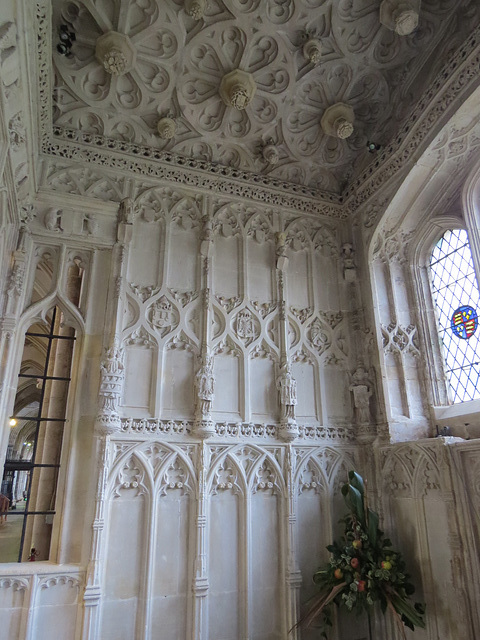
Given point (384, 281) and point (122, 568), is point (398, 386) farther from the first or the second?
point (122, 568)

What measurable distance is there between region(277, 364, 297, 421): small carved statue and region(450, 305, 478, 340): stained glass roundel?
2117 millimetres

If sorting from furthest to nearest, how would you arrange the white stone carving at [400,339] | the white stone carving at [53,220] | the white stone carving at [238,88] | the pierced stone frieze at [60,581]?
the white stone carving at [400,339], the white stone carving at [238,88], the white stone carving at [53,220], the pierced stone frieze at [60,581]

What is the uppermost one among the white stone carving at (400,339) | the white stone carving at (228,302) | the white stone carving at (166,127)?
the white stone carving at (166,127)

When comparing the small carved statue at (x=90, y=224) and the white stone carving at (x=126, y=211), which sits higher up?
the white stone carving at (x=126, y=211)

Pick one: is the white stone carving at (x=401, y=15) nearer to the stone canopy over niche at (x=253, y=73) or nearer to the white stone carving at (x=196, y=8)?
the stone canopy over niche at (x=253, y=73)

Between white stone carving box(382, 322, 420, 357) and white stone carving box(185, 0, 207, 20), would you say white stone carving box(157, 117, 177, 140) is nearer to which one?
white stone carving box(185, 0, 207, 20)

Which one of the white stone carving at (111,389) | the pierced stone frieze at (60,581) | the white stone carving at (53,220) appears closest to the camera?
the pierced stone frieze at (60,581)

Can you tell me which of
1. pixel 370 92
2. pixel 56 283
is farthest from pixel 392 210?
pixel 56 283

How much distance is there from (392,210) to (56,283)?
4443 millimetres

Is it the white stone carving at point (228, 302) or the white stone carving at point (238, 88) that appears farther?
the white stone carving at point (228, 302)

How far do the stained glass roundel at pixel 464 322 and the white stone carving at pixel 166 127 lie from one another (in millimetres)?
4308

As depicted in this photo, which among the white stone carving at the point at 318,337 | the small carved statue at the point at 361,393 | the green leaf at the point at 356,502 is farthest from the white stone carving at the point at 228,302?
the green leaf at the point at 356,502

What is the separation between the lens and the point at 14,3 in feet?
11.3

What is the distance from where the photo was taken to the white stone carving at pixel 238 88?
5.67 m
